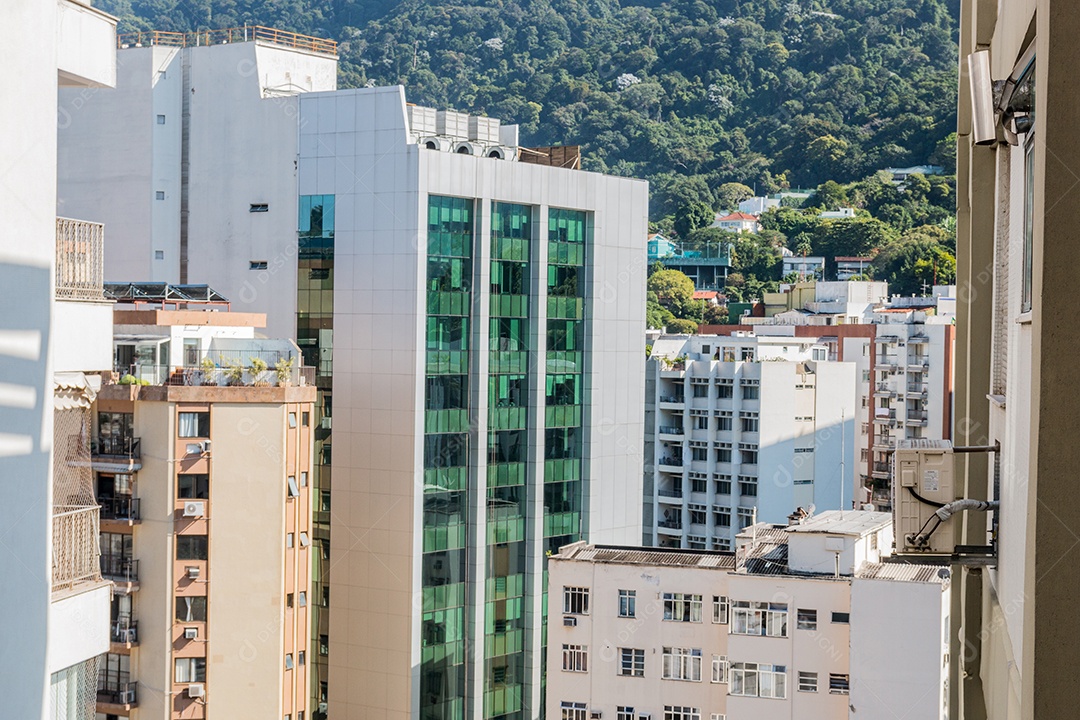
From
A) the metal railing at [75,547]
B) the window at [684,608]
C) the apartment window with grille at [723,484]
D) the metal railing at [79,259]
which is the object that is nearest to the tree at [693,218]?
the apartment window with grille at [723,484]

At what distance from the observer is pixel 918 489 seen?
711 centimetres

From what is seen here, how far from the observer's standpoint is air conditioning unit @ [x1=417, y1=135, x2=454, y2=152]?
37.7m

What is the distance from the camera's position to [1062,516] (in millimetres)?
4152

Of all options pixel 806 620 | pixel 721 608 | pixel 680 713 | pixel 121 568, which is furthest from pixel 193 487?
pixel 806 620

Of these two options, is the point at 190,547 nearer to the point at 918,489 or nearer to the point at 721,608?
the point at 721,608

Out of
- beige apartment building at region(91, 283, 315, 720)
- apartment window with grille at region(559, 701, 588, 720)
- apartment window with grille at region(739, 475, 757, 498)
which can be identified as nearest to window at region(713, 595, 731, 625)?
apartment window with grille at region(559, 701, 588, 720)

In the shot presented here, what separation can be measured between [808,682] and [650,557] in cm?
438

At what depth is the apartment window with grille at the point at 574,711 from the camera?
29953mm

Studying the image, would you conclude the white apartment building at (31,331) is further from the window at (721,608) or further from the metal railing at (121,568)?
the metal railing at (121,568)

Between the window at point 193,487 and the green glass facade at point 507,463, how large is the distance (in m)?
9.70

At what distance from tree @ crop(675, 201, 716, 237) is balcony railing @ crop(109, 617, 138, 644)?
88283 millimetres

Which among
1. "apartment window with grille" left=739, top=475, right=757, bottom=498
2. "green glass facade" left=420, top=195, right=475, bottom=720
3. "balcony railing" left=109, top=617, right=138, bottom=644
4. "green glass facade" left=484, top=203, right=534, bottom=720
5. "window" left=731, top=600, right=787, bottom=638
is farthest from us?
"apartment window with grille" left=739, top=475, right=757, bottom=498

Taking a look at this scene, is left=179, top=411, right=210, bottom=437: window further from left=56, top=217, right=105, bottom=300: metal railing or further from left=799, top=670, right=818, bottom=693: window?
left=56, top=217, right=105, bottom=300: metal railing

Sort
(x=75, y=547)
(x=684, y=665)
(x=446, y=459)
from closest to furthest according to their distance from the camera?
(x=75, y=547), (x=684, y=665), (x=446, y=459)
